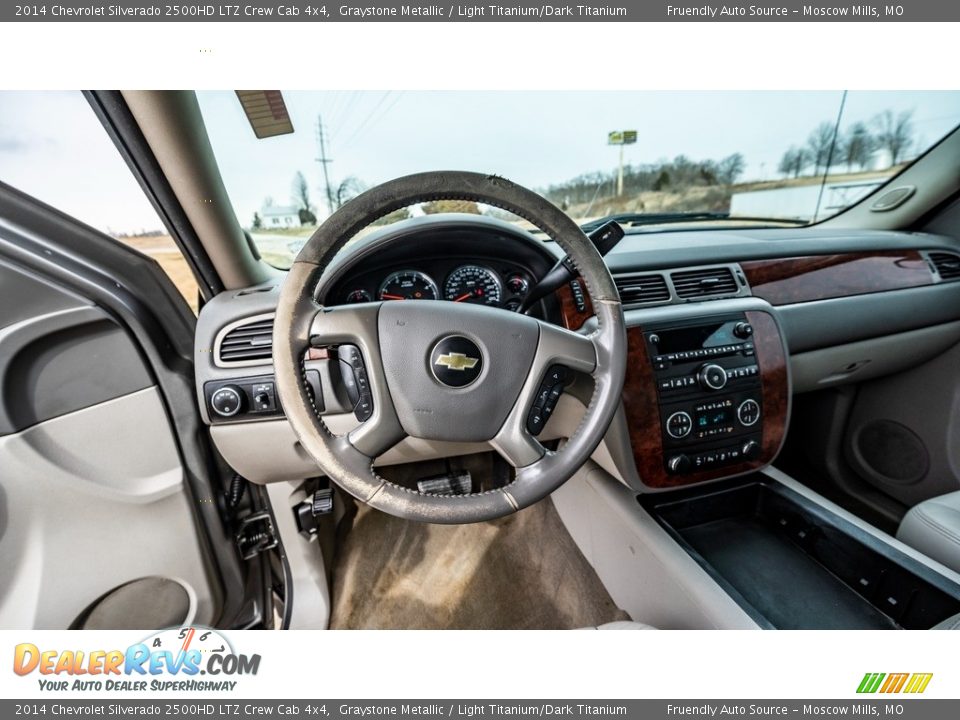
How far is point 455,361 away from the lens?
0.90m

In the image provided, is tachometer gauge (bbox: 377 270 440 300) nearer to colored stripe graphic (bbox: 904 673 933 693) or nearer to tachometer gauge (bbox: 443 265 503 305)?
tachometer gauge (bbox: 443 265 503 305)

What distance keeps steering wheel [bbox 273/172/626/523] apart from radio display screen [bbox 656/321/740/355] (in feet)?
1.39

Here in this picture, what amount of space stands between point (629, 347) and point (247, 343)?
3.46 ft

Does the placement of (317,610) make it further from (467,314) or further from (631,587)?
(467,314)

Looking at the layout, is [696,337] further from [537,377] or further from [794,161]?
[794,161]

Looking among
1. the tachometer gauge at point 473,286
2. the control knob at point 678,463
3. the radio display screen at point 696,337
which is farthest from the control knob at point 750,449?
the tachometer gauge at point 473,286

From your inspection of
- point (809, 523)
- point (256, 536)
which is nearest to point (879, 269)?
point (809, 523)

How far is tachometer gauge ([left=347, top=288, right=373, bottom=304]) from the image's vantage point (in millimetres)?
1282

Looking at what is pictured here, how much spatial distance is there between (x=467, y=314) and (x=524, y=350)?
0.46 ft

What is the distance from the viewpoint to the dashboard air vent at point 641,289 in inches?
53.7

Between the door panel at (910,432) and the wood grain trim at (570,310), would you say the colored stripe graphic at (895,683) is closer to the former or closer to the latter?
the wood grain trim at (570,310)

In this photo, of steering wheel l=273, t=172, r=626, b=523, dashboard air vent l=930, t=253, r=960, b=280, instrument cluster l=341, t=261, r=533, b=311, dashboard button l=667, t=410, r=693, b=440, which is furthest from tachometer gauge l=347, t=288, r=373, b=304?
dashboard air vent l=930, t=253, r=960, b=280

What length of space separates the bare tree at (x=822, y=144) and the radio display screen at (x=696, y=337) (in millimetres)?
1001

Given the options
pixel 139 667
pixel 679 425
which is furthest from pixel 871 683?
pixel 139 667
